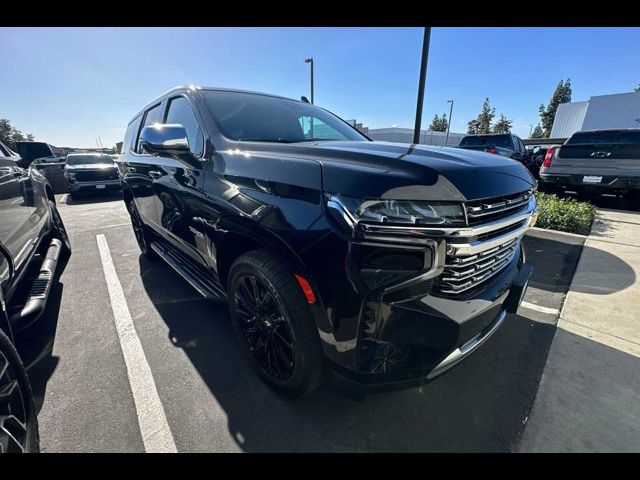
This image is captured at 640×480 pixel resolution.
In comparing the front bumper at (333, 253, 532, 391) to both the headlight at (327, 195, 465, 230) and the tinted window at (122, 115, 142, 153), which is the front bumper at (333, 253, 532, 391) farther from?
the tinted window at (122, 115, 142, 153)

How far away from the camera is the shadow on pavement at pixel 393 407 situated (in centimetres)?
169

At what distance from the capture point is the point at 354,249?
130 cm

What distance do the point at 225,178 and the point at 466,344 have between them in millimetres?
1710

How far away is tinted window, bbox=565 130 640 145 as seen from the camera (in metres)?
6.55

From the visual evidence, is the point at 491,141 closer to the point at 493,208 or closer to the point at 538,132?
the point at 493,208

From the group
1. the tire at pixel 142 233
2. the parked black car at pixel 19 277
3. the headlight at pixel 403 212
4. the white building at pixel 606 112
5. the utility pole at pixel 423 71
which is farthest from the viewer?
the white building at pixel 606 112

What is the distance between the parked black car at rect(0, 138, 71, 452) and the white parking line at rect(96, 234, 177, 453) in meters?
0.50

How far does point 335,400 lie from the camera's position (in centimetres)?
197

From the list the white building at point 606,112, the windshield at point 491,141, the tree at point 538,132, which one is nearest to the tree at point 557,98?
the tree at point 538,132

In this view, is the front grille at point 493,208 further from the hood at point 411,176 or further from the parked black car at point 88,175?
the parked black car at point 88,175

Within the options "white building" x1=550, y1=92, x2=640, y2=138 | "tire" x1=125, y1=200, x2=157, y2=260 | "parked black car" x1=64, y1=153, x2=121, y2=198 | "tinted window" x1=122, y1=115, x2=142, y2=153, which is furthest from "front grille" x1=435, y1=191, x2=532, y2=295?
"white building" x1=550, y1=92, x2=640, y2=138

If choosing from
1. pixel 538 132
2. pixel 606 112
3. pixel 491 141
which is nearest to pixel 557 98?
pixel 538 132

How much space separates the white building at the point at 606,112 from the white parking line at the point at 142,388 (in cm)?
4288
